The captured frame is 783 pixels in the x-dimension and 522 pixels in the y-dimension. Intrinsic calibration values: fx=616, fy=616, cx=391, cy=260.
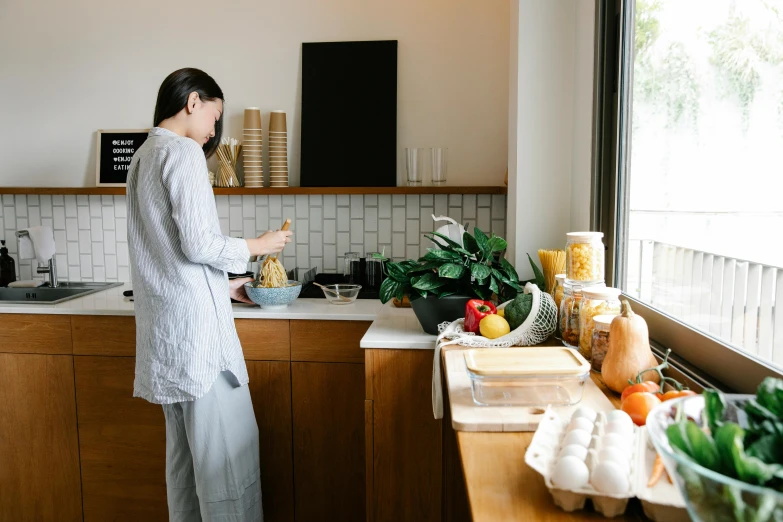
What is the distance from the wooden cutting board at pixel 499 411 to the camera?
1121 millimetres

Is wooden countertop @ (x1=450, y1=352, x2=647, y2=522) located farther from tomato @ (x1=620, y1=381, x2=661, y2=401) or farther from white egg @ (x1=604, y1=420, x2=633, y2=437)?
tomato @ (x1=620, y1=381, x2=661, y2=401)

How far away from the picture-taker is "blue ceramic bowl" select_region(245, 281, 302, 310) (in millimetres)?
2484

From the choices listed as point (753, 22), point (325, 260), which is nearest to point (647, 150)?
point (753, 22)

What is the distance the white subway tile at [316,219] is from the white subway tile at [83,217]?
122 cm

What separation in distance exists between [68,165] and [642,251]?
2861mm

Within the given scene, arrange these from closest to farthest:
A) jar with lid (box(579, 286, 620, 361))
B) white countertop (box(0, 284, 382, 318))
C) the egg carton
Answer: the egg carton < jar with lid (box(579, 286, 620, 361)) < white countertop (box(0, 284, 382, 318))

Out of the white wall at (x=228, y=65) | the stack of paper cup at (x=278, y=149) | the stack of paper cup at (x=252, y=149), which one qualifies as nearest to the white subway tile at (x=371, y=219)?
the white wall at (x=228, y=65)

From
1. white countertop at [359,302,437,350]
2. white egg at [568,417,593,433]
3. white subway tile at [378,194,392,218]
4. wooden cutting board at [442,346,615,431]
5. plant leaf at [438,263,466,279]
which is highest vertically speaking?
white subway tile at [378,194,392,218]

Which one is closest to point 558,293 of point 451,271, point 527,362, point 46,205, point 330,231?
point 451,271

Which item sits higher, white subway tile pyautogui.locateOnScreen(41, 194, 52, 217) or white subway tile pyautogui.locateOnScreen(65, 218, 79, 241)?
white subway tile pyautogui.locateOnScreen(41, 194, 52, 217)

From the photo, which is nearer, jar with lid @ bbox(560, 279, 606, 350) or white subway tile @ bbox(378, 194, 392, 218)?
jar with lid @ bbox(560, 279, 606, 350)

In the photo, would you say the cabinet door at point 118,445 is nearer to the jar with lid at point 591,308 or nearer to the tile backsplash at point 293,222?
the tile backsplash at point 293,222

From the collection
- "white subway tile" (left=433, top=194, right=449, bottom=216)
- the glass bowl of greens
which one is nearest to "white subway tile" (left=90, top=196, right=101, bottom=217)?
"white subway tile" (left=433, top=194, right=449, bottom=216)

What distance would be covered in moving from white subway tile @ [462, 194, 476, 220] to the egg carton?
2076mm
